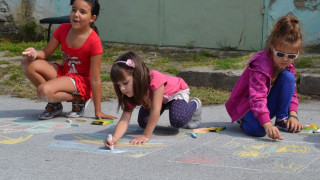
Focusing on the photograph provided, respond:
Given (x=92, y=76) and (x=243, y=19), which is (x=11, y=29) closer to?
(x=243, y=19)

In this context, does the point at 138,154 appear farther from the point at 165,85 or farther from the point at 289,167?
the point at 289,167

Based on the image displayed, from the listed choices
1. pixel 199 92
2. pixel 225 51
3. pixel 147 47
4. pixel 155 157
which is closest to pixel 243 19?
pixel 225 51

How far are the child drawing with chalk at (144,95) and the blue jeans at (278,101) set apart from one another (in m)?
0.44

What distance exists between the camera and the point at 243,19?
7.85m

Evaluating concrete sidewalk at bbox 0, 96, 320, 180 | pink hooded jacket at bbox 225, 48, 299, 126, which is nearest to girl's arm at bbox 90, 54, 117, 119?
concrete sidewalk at bbox 0, 96, 320, 180

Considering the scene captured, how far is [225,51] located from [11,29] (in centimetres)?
413

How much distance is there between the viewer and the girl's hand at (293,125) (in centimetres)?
398

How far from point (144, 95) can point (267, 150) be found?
0.90 m

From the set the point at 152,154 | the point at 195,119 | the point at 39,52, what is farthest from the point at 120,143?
the point at 39,52

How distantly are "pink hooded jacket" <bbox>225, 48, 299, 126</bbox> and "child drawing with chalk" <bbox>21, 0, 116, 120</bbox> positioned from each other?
1113mm

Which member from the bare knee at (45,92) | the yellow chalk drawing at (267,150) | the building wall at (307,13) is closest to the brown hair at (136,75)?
the yellow chalk drawing at (267,150)

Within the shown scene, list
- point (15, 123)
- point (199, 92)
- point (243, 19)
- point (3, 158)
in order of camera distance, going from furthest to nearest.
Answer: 1. point (243, 19)
2. point (199, 92)
3. point (15, 123)
4. point (3, 158)

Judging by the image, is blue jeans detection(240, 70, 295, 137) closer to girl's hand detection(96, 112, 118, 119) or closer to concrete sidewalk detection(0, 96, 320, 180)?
concrete sidewalk detection(0, 96, 320, 180)

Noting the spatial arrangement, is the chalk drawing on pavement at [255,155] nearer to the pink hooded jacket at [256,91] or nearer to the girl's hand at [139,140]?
the pink hooded jacket at [256,91]
